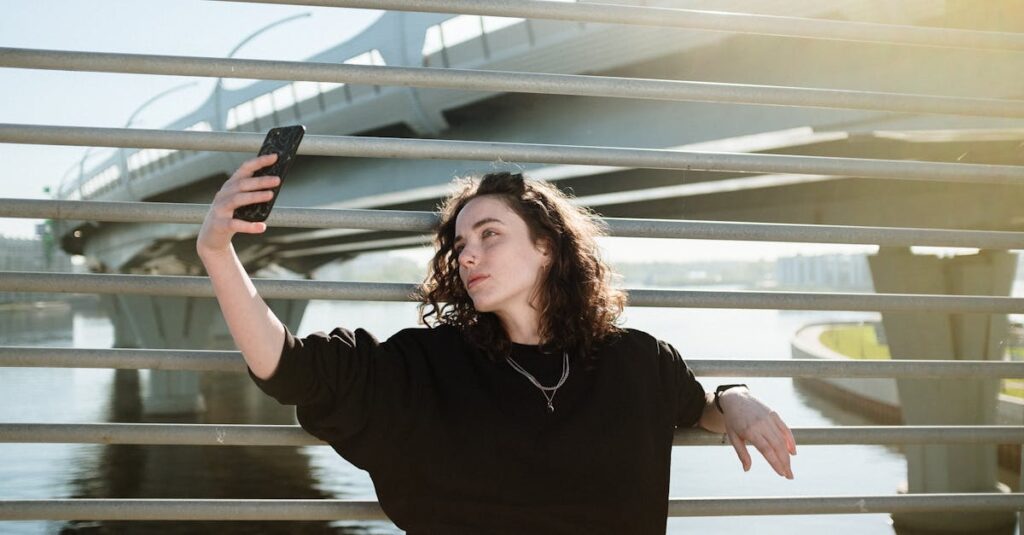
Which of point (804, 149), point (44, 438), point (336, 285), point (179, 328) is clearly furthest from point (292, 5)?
point (179, 328)

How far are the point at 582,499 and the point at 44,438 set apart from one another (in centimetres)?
120

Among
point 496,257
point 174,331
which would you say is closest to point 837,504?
point 496,257

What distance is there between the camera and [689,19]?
2607mm

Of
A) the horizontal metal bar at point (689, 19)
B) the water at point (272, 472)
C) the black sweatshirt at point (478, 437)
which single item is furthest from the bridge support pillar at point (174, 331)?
the black sweatshirt at point (478, 437)

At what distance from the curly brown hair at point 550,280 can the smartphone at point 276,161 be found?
2.12ft

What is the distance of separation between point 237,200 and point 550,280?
33.9 inches

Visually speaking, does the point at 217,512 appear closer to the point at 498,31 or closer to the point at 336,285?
the point at 336,285

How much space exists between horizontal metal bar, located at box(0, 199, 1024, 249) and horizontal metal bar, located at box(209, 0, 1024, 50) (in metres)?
0.50

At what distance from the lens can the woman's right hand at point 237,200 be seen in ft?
6.10

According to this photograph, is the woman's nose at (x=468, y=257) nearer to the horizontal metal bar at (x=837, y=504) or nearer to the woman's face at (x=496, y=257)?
the woman's face at (x=496, y=257)

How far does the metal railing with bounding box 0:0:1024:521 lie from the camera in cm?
230

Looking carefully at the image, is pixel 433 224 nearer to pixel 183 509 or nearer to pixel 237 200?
pixel 237 200

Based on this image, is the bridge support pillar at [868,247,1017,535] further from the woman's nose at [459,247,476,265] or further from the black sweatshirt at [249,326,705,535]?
the woman's nose at [459,247,476,265]

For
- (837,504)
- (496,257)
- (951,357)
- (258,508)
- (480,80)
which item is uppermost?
(480,80)
